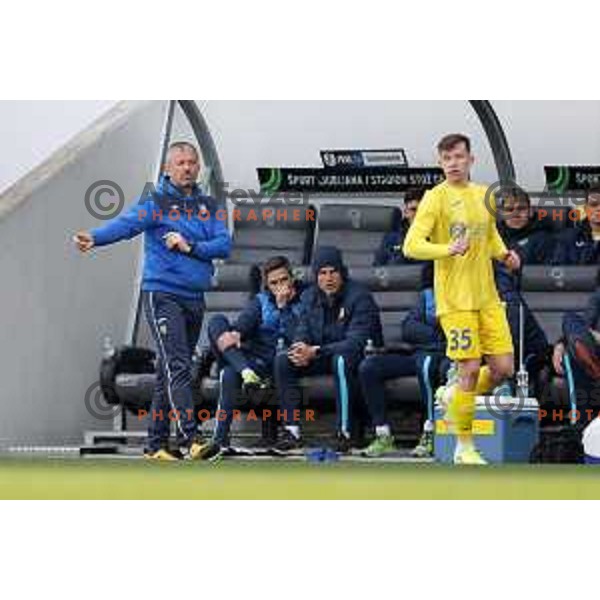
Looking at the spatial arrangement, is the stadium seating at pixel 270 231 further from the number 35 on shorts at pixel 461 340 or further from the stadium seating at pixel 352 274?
the number 35 on shorts at pixel 461 340

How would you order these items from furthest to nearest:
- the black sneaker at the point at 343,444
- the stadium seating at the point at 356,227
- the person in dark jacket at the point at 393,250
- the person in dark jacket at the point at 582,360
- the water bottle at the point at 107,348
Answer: the stadium seating at the point at 356,227
the person in dark jacket at the point at 393,250
the water bottle at the point at 107,348
the black sneaker at the point at 343,444
the person in dark jacket at the point at 582,360

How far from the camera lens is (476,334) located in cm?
921

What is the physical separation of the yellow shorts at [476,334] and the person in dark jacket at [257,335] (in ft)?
3.92

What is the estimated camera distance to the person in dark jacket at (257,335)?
33.1 feet

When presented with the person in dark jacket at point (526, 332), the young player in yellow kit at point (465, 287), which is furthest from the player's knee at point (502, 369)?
the person in dark jacket at point (526, 332)

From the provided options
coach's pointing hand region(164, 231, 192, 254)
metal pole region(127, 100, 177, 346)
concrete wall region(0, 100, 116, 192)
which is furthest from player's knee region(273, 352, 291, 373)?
concrete wall region(0, 100, 116, 192)

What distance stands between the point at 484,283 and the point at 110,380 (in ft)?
7.22

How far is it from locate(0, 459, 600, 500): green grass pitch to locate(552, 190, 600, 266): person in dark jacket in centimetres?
228

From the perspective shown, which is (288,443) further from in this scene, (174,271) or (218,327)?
(174,271)

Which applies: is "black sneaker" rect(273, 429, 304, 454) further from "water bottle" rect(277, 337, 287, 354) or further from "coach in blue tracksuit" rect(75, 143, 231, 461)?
"coach in blue tracksuit" rect(75, 143, 231, 461)

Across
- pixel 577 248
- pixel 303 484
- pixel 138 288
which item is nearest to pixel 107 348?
pixel 138 288

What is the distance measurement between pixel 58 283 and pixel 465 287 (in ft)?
7.08

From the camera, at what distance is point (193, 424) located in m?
9.44
